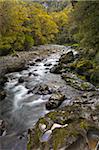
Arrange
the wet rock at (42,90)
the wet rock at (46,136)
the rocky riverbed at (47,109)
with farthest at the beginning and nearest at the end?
the wet rock at (42,90) < the wet rock at (46,136) < the rocky riverbed at (47,109)

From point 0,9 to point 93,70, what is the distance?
14.9m

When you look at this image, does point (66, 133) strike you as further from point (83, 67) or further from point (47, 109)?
point (83, 67)

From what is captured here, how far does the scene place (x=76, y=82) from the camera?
558 inches

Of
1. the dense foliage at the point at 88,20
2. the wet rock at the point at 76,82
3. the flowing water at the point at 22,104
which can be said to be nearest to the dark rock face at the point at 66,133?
the flowing water at the point at 22,104

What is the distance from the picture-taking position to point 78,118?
23.9 feet

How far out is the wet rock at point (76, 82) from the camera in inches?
516

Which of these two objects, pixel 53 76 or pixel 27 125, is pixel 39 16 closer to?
pixel 53 76

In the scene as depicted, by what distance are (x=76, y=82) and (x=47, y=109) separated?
13.6 ft

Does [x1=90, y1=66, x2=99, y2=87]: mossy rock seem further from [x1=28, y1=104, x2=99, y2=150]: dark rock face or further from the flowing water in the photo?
[x1=28, y1=104, x2=99, y2=150]: dark rock face

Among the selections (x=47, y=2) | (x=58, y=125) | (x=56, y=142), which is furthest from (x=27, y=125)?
(x=47, y=2)

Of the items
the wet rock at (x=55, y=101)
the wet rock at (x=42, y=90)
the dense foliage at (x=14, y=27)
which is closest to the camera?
the wet rock at (x=55, y=101)

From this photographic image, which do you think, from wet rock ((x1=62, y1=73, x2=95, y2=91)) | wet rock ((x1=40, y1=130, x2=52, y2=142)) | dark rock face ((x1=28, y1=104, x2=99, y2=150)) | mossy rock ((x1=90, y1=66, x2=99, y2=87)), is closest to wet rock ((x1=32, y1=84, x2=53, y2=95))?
wet rock ((x1=62, y1=73, x2=95, y2=91))

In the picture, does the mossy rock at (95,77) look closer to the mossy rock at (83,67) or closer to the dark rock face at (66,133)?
the mossy rock at (83,67)

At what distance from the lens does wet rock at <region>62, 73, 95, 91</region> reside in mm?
13115
